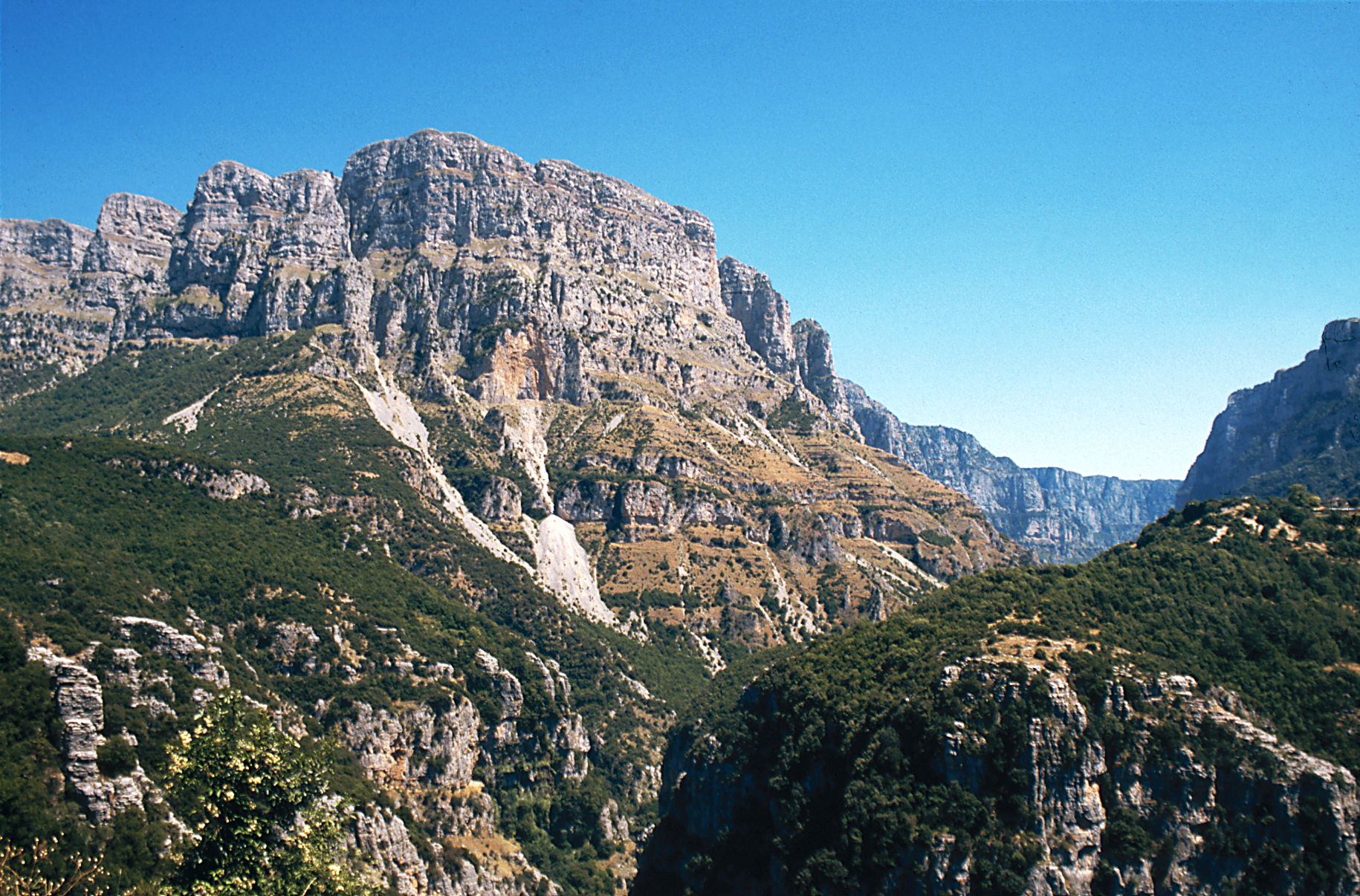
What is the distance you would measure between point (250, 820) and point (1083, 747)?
68735 mm

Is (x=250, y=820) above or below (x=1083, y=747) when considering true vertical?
below

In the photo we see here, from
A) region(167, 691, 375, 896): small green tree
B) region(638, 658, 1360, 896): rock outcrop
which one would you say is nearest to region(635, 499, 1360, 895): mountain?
region(638, 658, 1360, 896): rock outcrop

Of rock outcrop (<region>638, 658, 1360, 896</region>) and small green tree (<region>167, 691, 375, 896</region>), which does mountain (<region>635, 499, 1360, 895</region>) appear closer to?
rock outcrop (<region>638, 658, 1360, 896</region>)

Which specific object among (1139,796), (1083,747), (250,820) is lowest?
(1139,796)

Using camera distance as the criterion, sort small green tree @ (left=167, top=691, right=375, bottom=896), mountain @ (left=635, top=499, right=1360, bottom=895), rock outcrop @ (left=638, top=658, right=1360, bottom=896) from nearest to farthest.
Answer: small green tree @ (left=167, top=691, right=375, bottom=896) < rock outcrop @ (left=638, top=658, right=1360, bottom=896) < mountain @ (left=635, top=499, right=1360, bottom=895)

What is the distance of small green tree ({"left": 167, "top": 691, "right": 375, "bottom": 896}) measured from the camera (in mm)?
44531

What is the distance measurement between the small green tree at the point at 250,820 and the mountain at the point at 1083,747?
55.3m

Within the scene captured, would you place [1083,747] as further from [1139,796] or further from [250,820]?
[250,820]

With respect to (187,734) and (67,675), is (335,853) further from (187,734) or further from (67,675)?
(67,675)

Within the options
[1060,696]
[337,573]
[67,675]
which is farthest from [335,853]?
[337,573]

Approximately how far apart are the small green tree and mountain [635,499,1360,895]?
55330 mm

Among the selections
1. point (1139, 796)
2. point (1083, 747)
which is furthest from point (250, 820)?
point (1139, 796)

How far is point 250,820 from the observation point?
4512 cm

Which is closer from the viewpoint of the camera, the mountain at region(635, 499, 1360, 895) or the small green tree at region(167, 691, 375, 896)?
the small green tree at region(167, 691, 375, 896)
